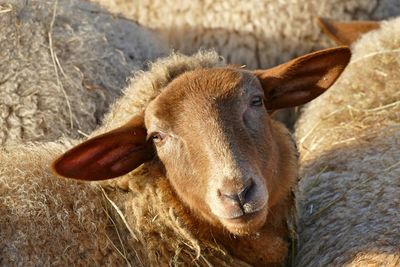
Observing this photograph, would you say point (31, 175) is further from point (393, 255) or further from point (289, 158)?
point (393, 255)

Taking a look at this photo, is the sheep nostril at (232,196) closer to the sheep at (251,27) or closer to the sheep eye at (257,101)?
the sheep eye at (257,101)

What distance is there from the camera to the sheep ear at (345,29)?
19.5ft

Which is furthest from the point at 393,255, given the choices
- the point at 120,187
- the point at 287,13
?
the point at 287,13

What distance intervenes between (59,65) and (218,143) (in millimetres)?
1917

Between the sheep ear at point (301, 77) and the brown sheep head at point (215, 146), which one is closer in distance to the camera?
the brown sheep head at point (215, 146)

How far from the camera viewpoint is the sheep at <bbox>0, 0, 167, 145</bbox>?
512 cm

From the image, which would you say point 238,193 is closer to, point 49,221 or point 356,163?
point 49,221

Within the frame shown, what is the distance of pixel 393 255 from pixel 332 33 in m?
2.37

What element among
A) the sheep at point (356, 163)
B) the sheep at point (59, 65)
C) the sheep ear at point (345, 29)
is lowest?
the sheep at point (356, 163)

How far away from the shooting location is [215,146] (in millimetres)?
3771

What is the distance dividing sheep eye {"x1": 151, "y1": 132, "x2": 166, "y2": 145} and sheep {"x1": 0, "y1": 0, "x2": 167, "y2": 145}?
1.04m

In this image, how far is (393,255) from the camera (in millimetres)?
3924

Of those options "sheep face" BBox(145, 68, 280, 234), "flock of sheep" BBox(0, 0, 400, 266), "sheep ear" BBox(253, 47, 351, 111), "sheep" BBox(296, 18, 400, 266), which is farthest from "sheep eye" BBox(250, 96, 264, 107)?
"sheep" BBox(296, 18, 400, 266)

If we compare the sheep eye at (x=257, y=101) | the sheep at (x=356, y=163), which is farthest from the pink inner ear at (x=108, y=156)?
the sheep at (x=356, y=163)
